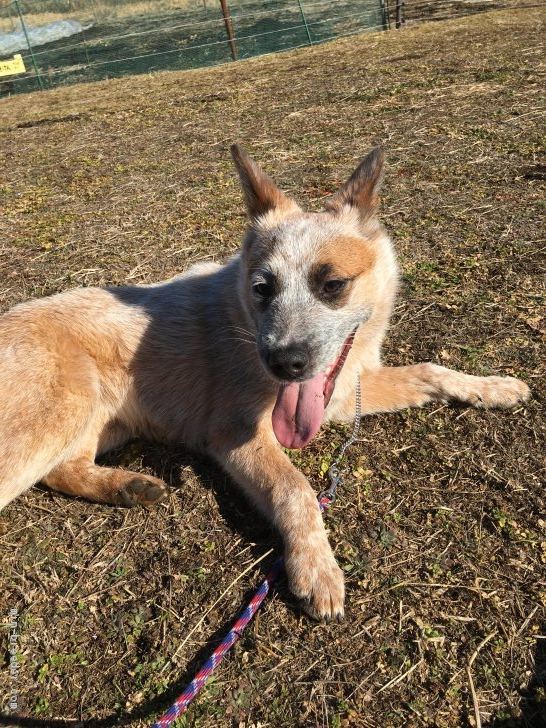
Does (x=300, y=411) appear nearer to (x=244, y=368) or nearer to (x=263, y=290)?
(x=244, y=368)

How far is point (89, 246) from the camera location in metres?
5.56

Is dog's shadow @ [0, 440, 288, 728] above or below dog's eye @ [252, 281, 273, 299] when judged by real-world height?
below

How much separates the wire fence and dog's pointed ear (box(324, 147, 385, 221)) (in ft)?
45.8

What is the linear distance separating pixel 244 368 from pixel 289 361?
0.69 m

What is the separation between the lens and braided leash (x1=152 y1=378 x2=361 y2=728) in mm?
2037

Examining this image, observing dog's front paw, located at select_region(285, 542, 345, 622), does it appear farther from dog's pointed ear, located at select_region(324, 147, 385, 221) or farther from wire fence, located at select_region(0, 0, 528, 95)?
wire fence, located at select_region(0, 0, 528, 95)

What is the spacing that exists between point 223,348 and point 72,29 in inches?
795

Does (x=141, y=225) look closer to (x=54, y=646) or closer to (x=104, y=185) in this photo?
(x=104, y=185)

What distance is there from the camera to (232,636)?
7.46 feet

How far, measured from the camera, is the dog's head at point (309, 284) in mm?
2738

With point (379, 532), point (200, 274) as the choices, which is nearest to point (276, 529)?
point (379, 532)


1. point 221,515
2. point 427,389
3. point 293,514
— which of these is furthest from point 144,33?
point 293,514

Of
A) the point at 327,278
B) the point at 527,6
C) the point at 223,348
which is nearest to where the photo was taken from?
the point at 327,278

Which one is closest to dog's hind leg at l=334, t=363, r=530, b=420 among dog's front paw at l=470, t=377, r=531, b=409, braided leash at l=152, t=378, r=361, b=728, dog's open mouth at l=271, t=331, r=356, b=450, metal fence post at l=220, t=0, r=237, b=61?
dog's front paw at l=470, t=377, r=531, b=409
